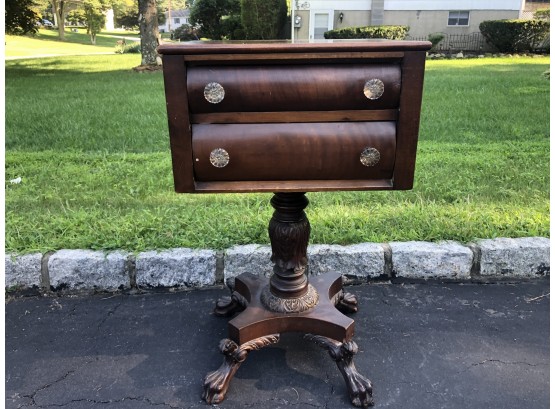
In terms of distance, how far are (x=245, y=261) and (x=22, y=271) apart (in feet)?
3.54

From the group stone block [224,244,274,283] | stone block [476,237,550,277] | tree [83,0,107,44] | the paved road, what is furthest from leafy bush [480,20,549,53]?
tree [83,0,107,44]

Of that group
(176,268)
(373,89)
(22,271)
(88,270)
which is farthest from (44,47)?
(373,89)

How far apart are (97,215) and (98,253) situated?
45cm

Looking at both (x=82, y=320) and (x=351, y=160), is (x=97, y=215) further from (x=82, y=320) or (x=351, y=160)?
(x=351, y=160)

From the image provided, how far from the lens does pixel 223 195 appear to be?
3.36 meters

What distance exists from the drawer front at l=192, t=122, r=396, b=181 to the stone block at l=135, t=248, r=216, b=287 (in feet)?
3.22

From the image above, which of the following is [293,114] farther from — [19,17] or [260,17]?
[260,17]

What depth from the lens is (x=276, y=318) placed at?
1987 millimetres

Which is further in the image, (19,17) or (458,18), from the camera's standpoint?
(458,18)

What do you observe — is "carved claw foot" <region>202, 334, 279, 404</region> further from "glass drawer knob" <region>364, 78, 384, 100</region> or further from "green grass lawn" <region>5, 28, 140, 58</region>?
"green grass lawn" <region>5, 28, 140, 58</region>

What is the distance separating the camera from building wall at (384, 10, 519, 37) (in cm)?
1994

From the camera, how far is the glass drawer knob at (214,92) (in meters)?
1.54

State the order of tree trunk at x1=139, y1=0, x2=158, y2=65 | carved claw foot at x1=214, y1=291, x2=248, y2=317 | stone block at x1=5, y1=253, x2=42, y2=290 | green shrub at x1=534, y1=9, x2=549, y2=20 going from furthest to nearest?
green shrub at x1=534, y1=9, x2=549, y2=20 → tree trunk at x1=139, y1=0, x2=158, y2=65 → stone block at x1=5, y1=253, x2=42, y2=290 → carved claw foot at x1=214, y1=291, x2=248, y2=317

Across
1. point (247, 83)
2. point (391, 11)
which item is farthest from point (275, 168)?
point (391, 11)
